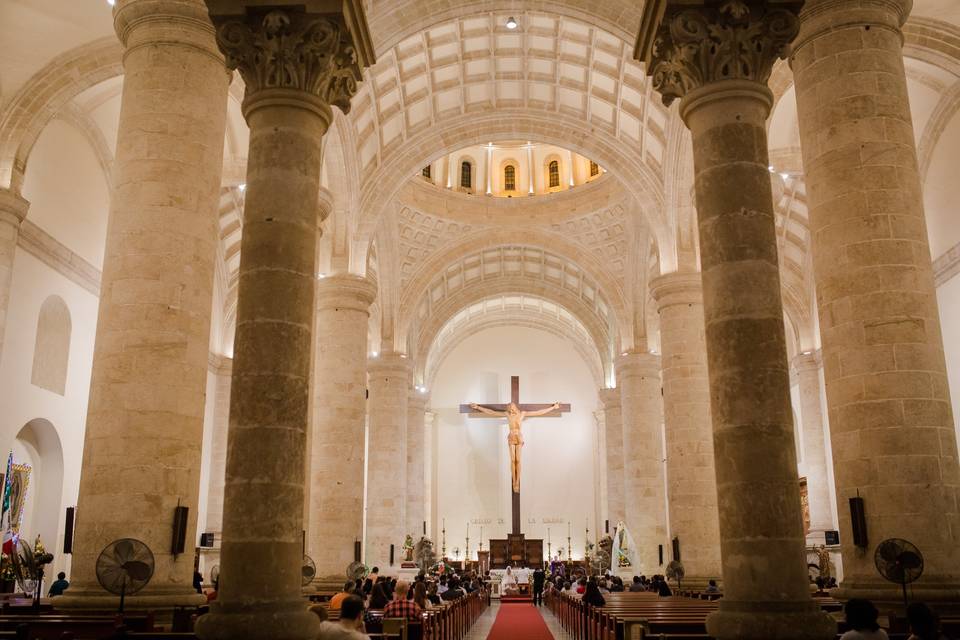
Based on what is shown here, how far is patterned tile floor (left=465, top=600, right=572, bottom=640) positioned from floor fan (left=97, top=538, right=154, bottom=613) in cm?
1025

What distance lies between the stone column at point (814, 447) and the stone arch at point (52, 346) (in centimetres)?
2212

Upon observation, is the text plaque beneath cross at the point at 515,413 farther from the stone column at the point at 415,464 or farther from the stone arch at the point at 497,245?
the stone arch at the point at 497,245

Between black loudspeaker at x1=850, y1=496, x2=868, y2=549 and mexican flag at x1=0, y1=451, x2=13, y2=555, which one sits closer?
black loudspeaker at x1=850, y1=496, x2=868, y2=549

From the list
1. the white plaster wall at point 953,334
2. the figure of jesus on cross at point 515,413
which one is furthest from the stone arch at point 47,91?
the figure of jesus on cross at point 515,413

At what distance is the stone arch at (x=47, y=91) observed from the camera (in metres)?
16.5

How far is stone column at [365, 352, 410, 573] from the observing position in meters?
29.0

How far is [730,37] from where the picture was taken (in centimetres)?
838

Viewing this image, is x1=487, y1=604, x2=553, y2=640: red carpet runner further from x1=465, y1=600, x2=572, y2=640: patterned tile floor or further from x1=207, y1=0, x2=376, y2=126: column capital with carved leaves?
x1=207, y1=0, x2=376, y2=126: column capital with carved leaves

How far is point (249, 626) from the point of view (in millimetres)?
6895

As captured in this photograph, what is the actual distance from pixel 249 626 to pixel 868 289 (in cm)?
748

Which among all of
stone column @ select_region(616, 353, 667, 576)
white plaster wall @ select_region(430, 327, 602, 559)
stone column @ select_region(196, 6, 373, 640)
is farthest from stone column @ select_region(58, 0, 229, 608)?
white plaster wall @ select_region(430, 327, 602, 559)

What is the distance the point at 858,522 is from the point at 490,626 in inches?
522

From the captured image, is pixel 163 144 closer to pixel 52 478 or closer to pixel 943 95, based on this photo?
pixel 52 478

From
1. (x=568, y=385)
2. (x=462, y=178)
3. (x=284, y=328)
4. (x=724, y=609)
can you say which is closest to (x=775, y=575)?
(x=724, y=609)
